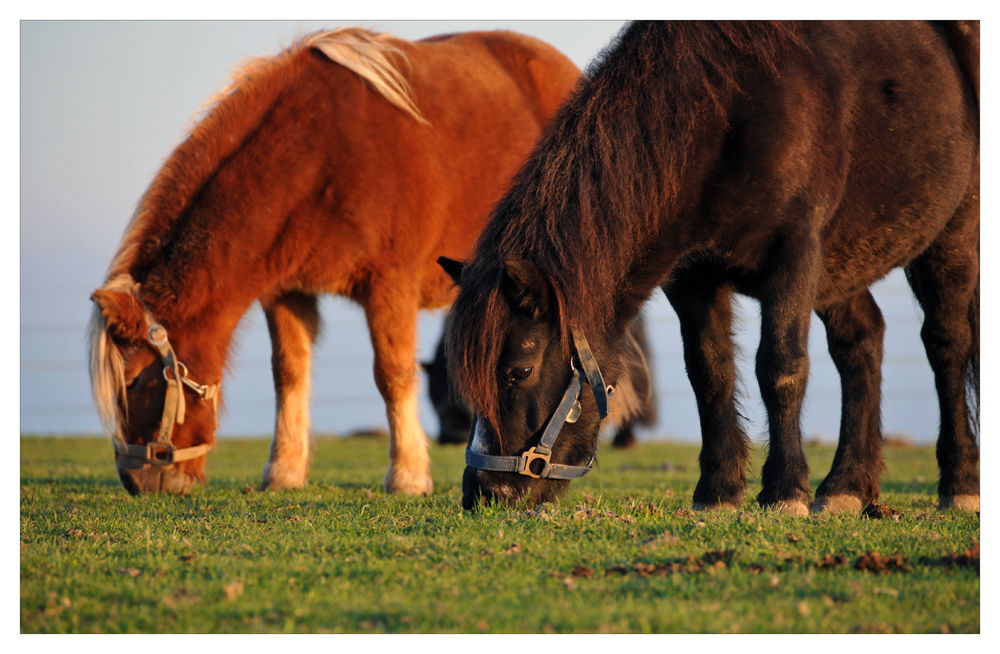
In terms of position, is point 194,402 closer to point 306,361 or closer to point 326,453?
point 306,361

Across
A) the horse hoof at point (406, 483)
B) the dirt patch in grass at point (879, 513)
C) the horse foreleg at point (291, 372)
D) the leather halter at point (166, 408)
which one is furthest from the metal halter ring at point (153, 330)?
the dirt patch in grass at point (879, 513)

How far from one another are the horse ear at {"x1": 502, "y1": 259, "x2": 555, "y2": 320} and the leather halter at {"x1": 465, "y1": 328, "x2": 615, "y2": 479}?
185 millimetres

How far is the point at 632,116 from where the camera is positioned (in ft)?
13.5

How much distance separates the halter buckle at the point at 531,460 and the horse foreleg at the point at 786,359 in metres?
1.10

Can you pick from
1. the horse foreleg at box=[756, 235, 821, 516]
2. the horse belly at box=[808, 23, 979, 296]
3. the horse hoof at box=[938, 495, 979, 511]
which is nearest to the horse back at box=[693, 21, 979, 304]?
the horse belly at box=[808, 23, 979, 296]

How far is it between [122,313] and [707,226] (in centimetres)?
352

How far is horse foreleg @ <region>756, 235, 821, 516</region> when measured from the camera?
4.06 metres

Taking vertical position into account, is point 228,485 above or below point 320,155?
below

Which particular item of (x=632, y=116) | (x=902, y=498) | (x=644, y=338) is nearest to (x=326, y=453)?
(x=644, y=338)

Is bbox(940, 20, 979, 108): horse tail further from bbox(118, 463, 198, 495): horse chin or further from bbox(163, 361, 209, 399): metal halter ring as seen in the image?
bbox(118, 463, 198, 495): horse chin

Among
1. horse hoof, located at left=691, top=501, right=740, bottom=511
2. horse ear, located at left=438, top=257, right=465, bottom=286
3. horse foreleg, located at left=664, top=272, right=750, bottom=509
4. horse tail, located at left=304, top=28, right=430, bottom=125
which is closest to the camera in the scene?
horse ear, located at left=438, top=257, right=465, bottom=286

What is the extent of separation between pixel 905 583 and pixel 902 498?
11.0 ft

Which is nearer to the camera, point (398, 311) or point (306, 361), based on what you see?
point (398, 311)
